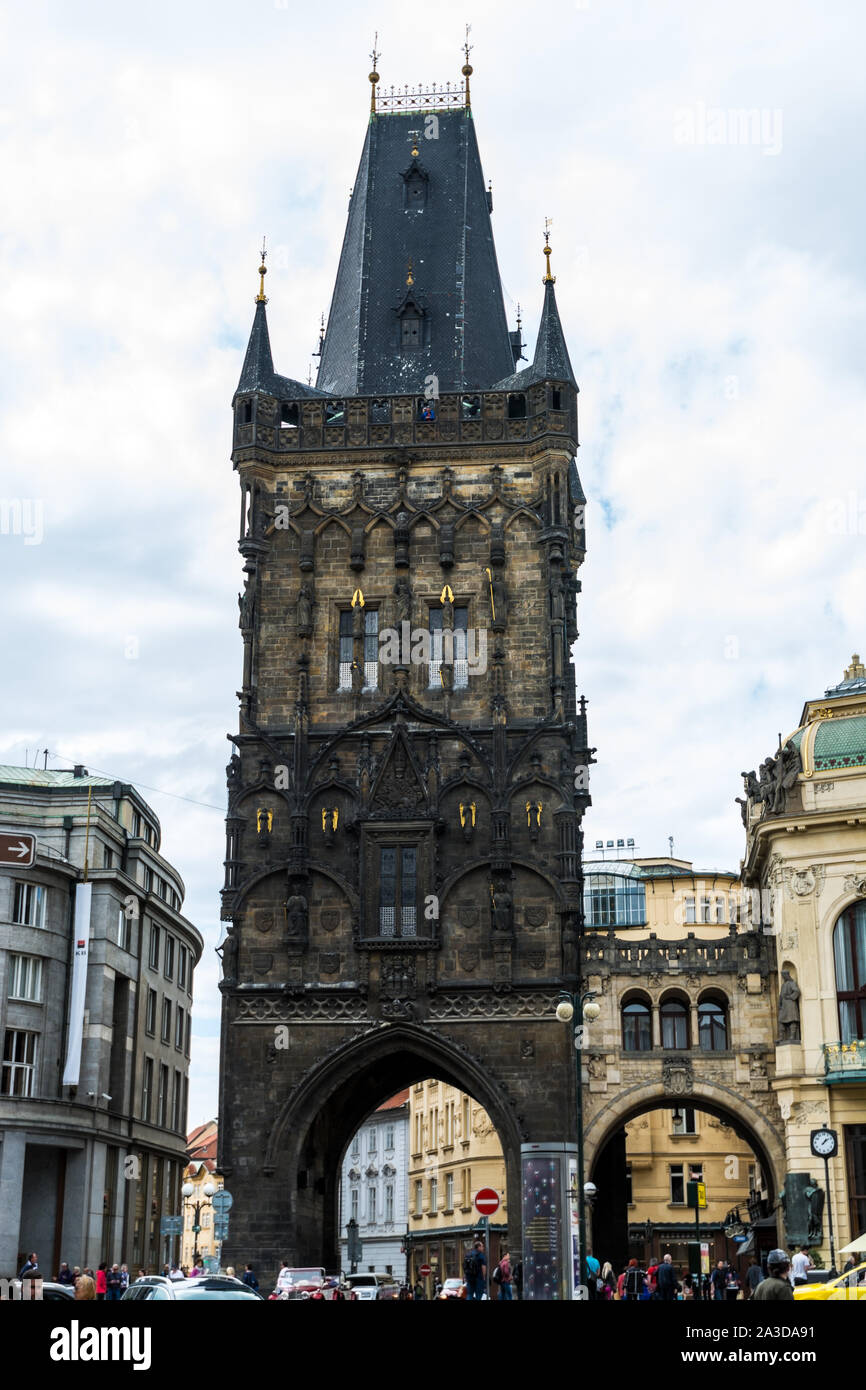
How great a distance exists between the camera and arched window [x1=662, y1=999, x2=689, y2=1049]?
4594 centimetres

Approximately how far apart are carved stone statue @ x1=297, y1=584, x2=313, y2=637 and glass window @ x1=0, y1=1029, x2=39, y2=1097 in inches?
633

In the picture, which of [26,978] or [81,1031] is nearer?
[26,978]

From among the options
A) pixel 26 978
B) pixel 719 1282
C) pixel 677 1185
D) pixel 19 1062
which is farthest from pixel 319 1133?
pixel 677 1185

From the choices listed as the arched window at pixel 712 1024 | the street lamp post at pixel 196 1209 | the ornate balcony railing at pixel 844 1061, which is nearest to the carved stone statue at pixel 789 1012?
the ornate balcony railing at pixel 844 1061

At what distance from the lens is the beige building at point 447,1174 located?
74.9m

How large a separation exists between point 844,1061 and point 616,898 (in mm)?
43904

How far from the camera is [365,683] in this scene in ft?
158

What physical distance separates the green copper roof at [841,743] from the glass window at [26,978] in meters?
25.8

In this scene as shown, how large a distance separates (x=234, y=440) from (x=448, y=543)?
7.72 meters

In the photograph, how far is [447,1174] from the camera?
78875 millimetres

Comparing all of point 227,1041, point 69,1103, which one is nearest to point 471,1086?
point 227,1041

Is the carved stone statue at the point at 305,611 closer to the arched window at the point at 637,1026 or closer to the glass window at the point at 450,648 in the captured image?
the glass window at the point at 450,648

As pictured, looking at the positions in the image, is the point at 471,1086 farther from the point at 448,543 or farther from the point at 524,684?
the point at 448,543

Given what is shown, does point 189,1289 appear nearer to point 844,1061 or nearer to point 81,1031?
point 844,1061
